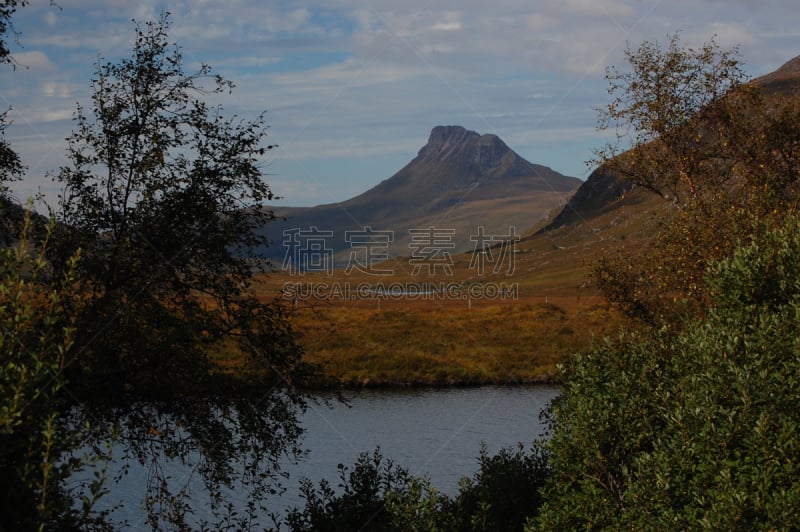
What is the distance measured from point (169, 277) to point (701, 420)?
11.2 meters

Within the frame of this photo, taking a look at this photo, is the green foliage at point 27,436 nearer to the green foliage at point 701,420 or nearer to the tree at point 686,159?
the green foliage at point 701,420

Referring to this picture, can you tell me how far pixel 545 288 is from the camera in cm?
19125

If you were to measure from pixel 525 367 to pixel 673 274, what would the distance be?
4261cm

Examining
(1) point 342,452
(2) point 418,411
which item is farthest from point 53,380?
(2) point 418,411

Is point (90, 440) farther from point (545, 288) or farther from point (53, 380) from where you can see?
point (545, 288)

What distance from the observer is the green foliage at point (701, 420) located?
11.5 metres

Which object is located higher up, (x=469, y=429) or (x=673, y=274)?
(x=673, y=274)

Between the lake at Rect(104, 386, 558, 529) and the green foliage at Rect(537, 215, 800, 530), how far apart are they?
1744cm

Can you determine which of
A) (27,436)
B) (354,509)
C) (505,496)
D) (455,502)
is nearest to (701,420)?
(455,502)

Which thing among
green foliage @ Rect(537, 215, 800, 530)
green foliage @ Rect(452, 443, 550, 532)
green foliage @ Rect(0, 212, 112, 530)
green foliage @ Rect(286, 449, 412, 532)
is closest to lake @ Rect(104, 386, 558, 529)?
green foliage @ Rect(286, 449, 412, 532)

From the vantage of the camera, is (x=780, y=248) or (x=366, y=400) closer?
(x=780, y=248)

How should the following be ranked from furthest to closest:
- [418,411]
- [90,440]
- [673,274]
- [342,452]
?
[418,411] < [342,452] < [673,274] < [90,440]

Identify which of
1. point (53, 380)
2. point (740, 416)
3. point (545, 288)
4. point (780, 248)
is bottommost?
point (545, 288)

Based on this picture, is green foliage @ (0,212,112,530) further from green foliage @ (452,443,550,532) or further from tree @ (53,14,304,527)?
green foliage @ (452,443,550,532)
